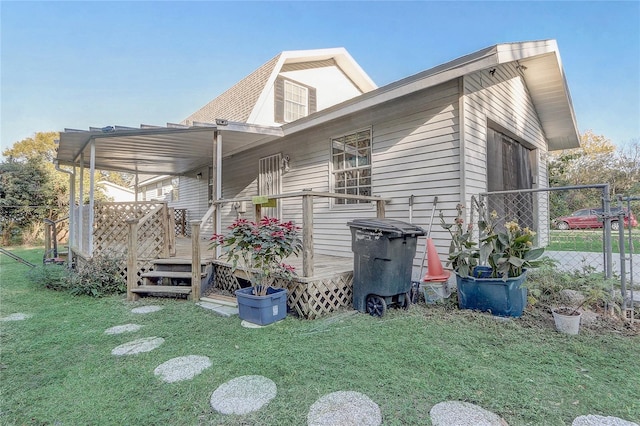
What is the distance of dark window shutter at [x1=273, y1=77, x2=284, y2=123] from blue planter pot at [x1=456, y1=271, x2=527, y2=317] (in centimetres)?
681

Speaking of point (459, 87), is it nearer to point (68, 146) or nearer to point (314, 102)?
point (314, 102)

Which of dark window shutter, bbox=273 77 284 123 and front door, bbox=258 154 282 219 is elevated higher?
dark window shutter, bbox=273 77 284 123

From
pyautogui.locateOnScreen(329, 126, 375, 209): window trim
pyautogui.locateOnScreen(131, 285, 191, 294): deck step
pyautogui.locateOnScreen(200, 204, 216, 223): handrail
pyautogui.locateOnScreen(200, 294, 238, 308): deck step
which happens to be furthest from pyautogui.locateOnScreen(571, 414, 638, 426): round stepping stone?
pyautogui.locateOnScreen(200, 204, 216, 223): handrail

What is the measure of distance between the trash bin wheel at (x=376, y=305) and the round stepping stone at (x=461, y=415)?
5.33ft

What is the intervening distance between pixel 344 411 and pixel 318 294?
2.03 m

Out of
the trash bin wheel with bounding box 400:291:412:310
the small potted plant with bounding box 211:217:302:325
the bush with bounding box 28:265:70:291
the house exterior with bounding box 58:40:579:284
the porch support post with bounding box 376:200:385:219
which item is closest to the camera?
the small potted plant with bounding box 211:217:302:325

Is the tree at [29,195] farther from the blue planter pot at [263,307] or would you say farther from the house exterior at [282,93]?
the blue planter pot at [263,307]

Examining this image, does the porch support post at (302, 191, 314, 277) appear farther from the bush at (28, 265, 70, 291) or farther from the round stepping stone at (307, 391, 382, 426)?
the bush at (28, 265, 70, 291)

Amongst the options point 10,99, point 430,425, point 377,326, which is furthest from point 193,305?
point 10,99

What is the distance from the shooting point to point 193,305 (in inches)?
165

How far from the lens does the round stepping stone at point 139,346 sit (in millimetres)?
2688

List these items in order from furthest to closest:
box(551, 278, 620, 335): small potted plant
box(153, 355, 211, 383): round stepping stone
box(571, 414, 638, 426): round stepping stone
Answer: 1. box(551, 278, 620, 335): small potted plant
2. box(153, 355, 211, 383): round stepping stone
3. box(571, 414, 638, 426): round stepping stone

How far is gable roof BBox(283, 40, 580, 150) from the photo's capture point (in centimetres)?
377

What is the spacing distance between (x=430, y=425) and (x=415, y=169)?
3619mm
